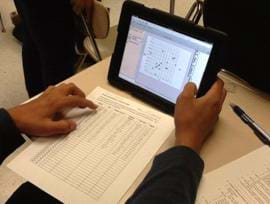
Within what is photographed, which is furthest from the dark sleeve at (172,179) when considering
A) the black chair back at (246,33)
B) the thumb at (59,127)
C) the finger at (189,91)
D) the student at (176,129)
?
the black chair back at (246,33)

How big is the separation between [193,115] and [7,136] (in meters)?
0.40

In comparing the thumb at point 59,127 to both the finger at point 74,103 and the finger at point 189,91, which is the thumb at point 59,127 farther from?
the finger at point 189,91

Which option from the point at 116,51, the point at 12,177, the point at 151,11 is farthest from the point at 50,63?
the point at 151,11

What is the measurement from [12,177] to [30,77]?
53 centimetres

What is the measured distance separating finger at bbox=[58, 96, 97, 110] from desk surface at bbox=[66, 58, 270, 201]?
8 centimetres

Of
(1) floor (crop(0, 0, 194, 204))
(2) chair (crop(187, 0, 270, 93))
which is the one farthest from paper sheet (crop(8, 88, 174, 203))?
(1) floor (crop(0, 0, 194, 204))

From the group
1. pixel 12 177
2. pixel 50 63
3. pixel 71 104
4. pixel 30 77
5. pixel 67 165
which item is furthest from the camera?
pixel 30 77

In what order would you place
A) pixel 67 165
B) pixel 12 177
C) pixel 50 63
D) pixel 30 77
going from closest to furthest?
pixel 67 165, pixel 12 177, pixel 50 63, pixel 30 77

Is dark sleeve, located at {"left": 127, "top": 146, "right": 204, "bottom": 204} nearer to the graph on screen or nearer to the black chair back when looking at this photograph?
the graph on screen

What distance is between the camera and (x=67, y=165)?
75 centimetres

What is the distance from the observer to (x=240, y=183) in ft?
2.31

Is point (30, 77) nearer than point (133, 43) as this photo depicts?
No

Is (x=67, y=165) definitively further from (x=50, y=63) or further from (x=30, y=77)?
(x=30, y=77)

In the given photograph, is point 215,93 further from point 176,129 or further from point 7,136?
point 7,136
